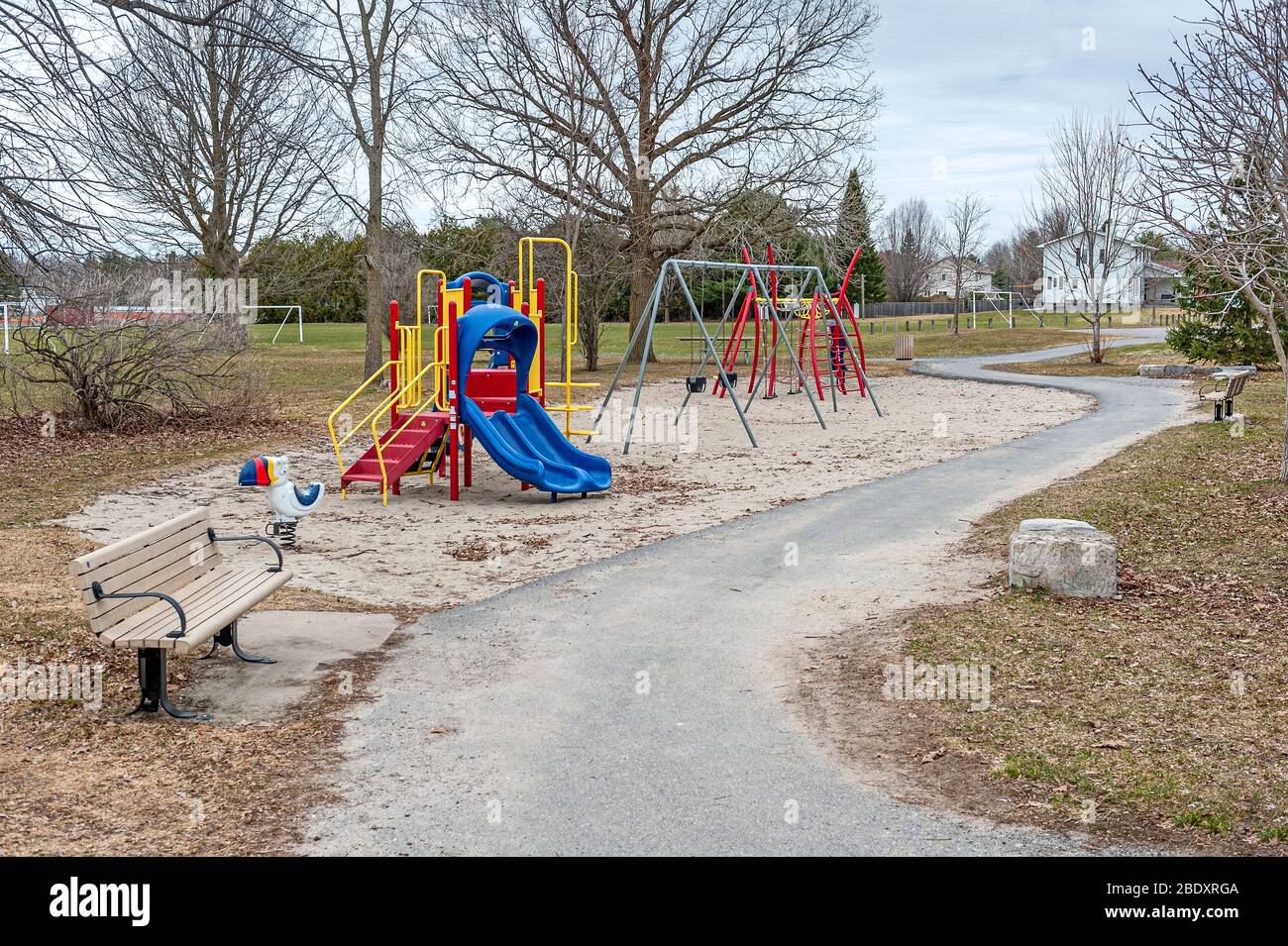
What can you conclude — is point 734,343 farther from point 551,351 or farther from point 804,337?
point 551,351

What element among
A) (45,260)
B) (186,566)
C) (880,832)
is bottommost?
(880,832)

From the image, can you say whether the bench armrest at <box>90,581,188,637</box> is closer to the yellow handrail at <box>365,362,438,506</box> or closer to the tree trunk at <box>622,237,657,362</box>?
the yellow handrail at <box>365,362,438,506</box>

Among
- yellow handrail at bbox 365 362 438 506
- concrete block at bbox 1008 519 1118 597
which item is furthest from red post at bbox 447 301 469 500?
concrete block at bbox 1008 519 1118 597

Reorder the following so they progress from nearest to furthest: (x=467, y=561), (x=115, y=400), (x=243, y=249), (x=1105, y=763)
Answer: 1. (x=1105, y=763)
2. (x=467, y=561)
3. (x=115, y=400)
4. (x=243, y=249)

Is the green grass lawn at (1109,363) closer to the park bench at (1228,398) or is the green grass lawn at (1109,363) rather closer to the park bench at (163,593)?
the park bench at (1228,398)

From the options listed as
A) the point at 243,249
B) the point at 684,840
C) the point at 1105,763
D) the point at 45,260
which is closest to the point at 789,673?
the point at 1105,763

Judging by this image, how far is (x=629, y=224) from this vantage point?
3353 cm

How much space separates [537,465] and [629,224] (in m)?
21.5

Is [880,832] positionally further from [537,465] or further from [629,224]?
[629,224]

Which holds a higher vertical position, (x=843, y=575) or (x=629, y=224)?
(x=629, y=224)

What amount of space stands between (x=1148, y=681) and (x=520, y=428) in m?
8.67

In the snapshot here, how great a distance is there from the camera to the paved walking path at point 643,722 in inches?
184

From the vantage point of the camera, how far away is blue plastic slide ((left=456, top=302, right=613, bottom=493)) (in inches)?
518

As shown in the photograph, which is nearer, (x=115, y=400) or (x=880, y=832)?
(x=880, y=832)
